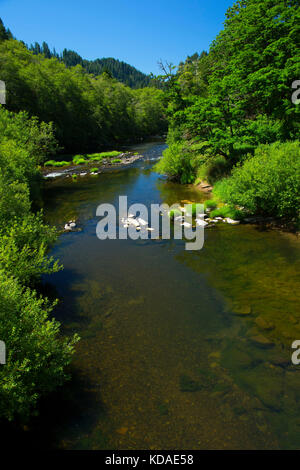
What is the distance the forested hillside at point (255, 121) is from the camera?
50.8ft

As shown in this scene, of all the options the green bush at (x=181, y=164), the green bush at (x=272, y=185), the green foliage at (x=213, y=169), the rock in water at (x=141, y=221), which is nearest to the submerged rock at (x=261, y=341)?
the green bush at (x=272, y=185)

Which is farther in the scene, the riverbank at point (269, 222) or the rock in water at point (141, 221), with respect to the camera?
the rock in water at point (141, 221)

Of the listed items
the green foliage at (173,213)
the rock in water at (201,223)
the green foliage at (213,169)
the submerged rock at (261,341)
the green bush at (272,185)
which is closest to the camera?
the submerged rock at (261,341)

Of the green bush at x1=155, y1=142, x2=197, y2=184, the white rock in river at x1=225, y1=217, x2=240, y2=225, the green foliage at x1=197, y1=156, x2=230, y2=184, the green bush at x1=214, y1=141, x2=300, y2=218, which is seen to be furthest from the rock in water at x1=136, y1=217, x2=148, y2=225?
the green bush at x1=155, y1=142, x2=197, y2=184

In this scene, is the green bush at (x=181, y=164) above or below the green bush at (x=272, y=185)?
above

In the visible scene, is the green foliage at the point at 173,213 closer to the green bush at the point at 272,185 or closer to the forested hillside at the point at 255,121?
the forested hillside at the point at 255,121

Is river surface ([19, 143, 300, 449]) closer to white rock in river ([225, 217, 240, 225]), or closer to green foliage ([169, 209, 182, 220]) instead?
white rock in river ([225, 217, 240, 225])

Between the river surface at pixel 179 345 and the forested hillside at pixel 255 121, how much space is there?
2.99m

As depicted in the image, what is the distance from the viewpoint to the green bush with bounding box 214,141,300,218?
576 inches

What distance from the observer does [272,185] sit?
49.3 feet

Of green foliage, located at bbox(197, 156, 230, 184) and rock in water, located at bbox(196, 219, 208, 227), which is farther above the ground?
green foliage, located at bbox(197, 156, 230, 184)

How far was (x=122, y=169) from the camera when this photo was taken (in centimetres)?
4094

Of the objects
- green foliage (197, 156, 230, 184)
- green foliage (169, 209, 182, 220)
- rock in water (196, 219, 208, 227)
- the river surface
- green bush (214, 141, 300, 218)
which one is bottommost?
the river surface
